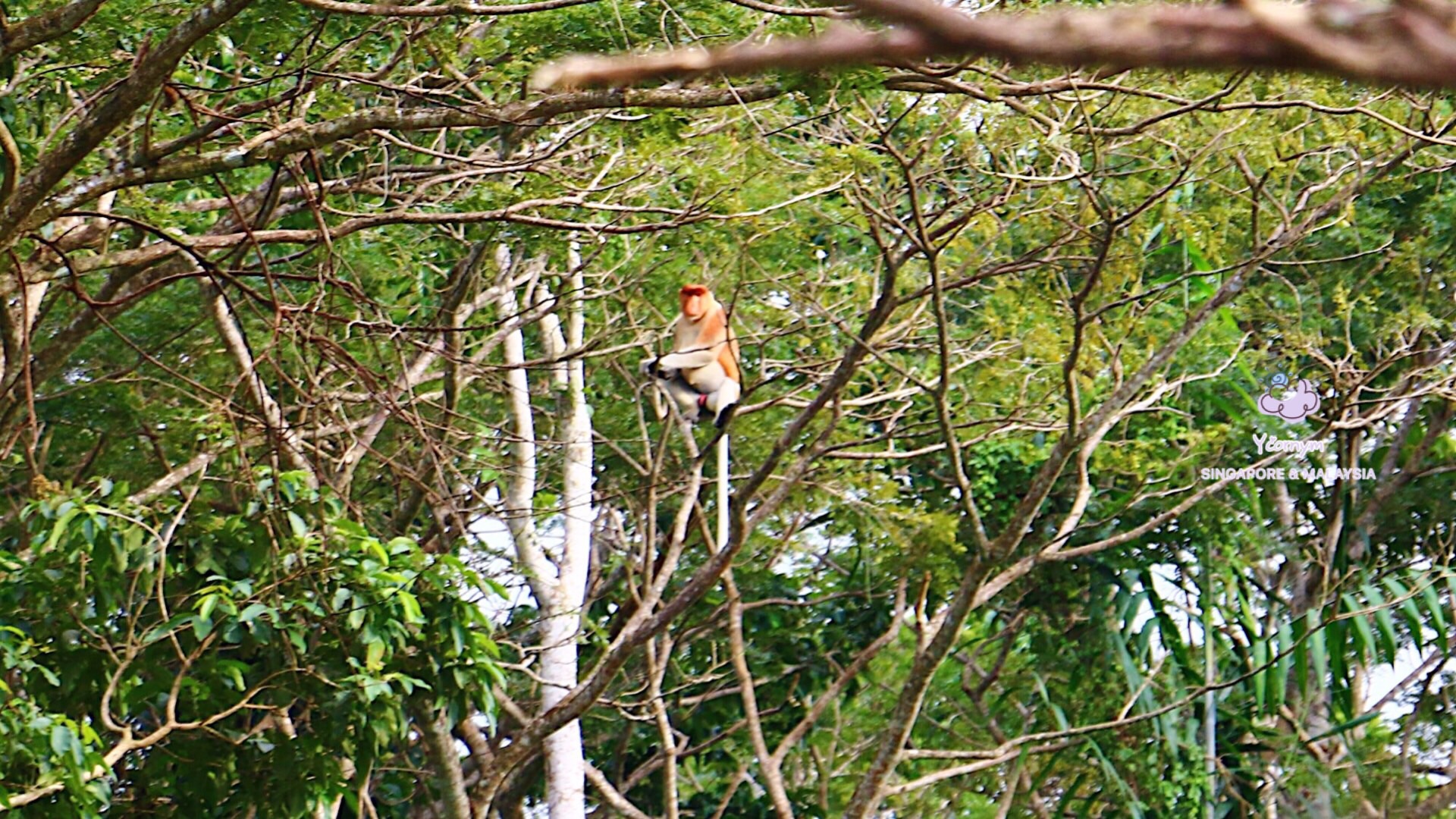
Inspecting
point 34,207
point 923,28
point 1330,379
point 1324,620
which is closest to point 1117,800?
point 1324,620

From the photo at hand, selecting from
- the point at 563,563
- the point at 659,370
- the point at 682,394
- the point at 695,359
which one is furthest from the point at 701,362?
the point at 563,563

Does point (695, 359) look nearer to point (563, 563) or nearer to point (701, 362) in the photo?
point (701, 362)

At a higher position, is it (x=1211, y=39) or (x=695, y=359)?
(x=695, y=359)

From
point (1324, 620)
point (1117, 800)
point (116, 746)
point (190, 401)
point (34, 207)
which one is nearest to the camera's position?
point (34, 207)

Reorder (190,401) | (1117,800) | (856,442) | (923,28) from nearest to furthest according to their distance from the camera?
(923,28)
(856,442)
(190,401)
(1117,800)

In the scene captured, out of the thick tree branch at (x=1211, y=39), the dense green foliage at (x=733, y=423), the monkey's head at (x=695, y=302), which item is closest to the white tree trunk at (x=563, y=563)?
the dense green foliage at (x=733, y=423)

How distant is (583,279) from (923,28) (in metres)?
8.60

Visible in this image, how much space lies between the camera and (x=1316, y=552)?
35.1ft

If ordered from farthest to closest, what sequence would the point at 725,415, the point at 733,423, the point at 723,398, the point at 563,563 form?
the point at 563,563, the point at 733,423, the point at 723,398, the point at 725,415

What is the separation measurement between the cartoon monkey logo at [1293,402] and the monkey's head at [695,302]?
3.70 metres

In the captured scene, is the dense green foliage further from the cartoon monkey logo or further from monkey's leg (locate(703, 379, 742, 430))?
monkey's leg (locate(703, 379, 742, 430))

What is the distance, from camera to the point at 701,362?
7816 millimetres

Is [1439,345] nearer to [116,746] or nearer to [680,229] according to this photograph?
[680,229]

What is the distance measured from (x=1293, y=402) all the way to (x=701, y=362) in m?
3.88
